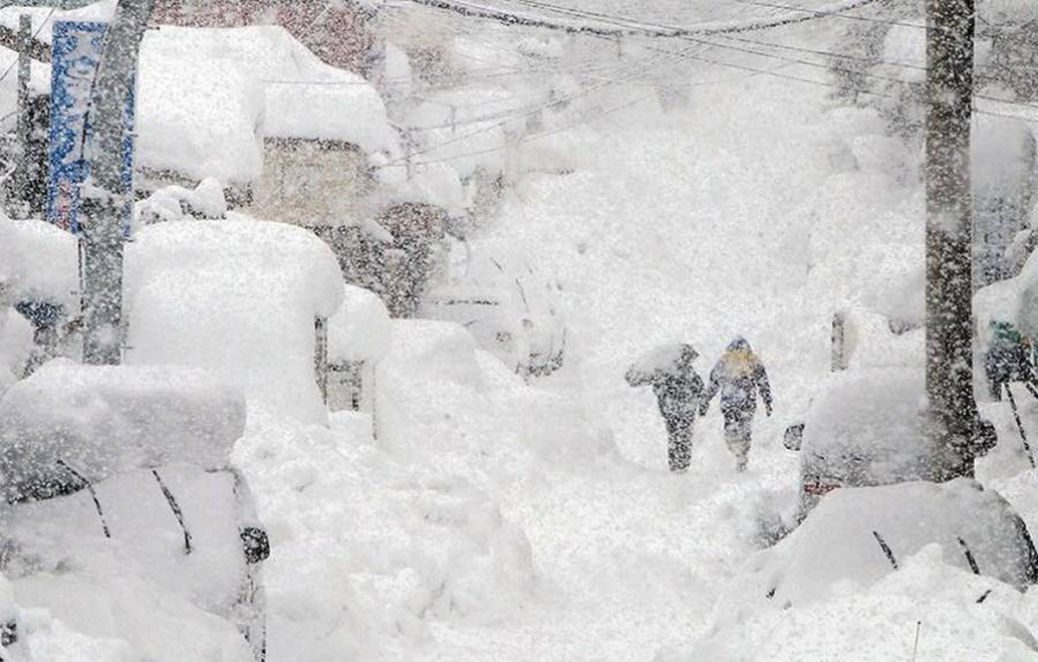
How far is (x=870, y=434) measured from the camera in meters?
8.11

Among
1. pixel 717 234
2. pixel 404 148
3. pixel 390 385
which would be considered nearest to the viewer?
pixel 390 385

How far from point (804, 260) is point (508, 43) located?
48.0ft

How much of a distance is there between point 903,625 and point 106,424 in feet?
10.1

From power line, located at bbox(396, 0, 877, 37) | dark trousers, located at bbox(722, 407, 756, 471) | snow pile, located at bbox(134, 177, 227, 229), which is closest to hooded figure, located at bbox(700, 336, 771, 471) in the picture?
dark trousers, located at bbox(722, 407, 756, 471)

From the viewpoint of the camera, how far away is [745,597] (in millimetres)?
6902

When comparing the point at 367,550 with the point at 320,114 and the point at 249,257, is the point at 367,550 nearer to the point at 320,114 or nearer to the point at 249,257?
the point at 249,257

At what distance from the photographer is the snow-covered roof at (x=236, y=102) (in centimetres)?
2152

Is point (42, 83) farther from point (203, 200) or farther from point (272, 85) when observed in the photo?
point (272, 85)

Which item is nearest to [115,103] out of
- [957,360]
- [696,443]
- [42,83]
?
[957,360]

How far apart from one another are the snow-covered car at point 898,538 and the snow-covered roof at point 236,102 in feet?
53.2

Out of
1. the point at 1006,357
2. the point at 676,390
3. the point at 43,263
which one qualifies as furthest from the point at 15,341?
the point at 1006,357

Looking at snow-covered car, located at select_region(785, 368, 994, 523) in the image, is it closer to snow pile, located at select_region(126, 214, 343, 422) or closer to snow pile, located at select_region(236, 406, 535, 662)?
snow pile, located at select_region(236, 406, 535, 662)

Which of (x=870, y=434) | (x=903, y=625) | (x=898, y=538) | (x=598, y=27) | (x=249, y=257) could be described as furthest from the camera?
(x=249, y=257)

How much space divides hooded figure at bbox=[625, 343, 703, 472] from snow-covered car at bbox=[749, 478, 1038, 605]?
35.0ft
